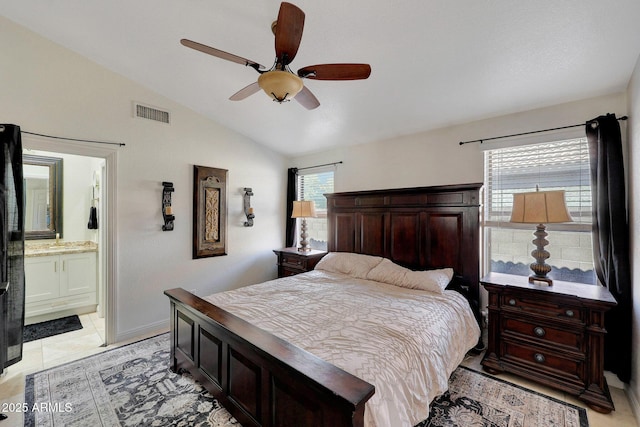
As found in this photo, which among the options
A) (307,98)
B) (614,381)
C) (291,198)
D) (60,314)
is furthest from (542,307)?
(60,314)

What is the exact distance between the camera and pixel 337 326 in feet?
6.31

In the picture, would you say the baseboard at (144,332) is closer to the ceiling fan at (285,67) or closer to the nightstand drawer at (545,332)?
the ceiling fan at (285,67)

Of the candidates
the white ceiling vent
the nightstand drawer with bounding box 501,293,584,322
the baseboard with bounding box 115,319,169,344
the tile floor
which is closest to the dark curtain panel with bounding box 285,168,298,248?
the white ceiling vent

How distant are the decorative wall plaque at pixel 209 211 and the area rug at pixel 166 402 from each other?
64.8 inches

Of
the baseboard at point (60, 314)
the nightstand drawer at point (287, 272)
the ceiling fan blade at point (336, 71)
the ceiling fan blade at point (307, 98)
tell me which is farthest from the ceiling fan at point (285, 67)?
the baseboard at point (60, 314)

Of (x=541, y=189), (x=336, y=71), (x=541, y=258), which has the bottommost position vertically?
(x=541, y=258)

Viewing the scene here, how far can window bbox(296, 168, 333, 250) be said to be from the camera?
467 cm

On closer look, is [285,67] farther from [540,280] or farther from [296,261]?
[296,261]

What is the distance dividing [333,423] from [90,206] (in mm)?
4897

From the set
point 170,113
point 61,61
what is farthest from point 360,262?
point 61,61

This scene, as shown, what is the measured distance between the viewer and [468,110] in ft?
9.46

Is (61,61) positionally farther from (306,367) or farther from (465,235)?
(465,235)

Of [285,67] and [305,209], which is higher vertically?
[285,67]

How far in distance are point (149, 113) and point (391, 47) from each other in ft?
9.61
